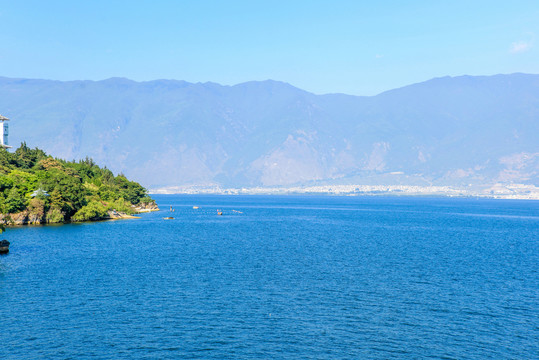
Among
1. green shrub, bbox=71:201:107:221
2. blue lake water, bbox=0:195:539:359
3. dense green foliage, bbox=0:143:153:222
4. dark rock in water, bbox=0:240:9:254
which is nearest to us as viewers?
blue lake water, bbox=0:195:539:359

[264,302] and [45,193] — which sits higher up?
[45,193]

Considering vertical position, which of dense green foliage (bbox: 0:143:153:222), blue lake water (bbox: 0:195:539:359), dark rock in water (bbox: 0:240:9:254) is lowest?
blue lake water (bbox: 0:195:539:359)

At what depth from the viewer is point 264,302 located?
55781 mm

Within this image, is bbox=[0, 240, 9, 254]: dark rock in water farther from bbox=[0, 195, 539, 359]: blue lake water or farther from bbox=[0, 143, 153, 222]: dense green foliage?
bbox=[0, 143, 153, 222]: dense green foliage

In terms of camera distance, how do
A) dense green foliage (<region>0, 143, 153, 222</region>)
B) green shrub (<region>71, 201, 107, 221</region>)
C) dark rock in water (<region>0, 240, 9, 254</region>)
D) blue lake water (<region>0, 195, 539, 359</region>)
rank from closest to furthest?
blue lake water (<region>0, 195, 539, 359</region>) < dark rock in water (<region>0, 240, 9, 254</region>) < dense green foliage (<region>0, 143, 153, 222</region>) < green shrub (<region>71, 201, 107, 221</region>)

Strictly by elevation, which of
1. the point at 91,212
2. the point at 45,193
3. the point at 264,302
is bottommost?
the point at 264,302

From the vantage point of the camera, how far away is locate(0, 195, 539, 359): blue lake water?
42938 mm

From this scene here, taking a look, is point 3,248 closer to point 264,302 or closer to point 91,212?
point 264,302

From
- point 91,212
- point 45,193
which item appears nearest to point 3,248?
point 45,193

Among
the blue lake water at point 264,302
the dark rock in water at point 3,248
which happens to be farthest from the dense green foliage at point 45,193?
the dark rock in water at point 3,248

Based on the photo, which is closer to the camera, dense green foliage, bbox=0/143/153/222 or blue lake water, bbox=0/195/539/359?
blue lake water, bbox=0/195/539/359

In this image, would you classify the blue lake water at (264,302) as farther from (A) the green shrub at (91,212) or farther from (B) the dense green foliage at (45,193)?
(A) the green shrub at (91,212)

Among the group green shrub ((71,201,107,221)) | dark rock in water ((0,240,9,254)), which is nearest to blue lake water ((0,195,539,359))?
dark rock in water ((0,240,9,254))

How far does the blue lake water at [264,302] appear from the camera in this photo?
4294cm
